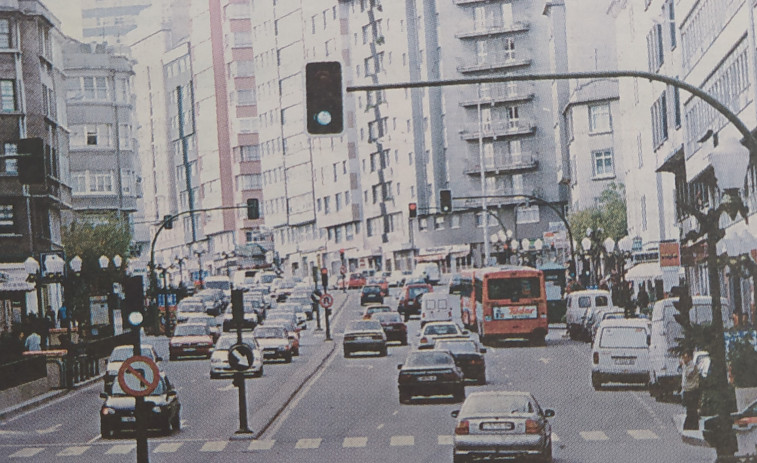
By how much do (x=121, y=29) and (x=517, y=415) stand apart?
12.6 m

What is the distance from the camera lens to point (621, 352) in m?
41.5

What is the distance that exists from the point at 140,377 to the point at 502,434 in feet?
22.9

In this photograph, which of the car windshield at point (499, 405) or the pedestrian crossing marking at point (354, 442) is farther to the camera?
the pedestrian crossing marking at point (354, 442)

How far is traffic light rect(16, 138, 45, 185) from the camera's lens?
23.4 m

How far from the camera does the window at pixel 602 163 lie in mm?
92750

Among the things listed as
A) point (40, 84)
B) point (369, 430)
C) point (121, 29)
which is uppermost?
point (40, 84)

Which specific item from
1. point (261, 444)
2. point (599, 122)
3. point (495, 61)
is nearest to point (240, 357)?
point (261, 444)

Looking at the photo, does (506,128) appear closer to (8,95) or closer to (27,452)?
(8,95)

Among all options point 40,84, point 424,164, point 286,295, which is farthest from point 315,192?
point 40,84

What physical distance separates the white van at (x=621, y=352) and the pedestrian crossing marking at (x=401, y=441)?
31.4ft

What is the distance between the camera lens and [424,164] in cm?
12400

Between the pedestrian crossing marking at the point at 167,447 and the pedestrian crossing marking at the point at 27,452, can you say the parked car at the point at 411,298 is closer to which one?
the pedestrian crossing marking at the point at 167,447

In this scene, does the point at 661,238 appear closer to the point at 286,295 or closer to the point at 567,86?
the point at 567,86

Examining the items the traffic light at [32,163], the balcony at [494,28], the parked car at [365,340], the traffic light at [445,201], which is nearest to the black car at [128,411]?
the traffic light at [32,163]
